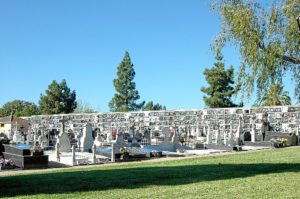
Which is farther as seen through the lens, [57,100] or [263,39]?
[57,100]

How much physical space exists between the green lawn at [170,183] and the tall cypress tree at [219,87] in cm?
3049

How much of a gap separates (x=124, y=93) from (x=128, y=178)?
144 ft

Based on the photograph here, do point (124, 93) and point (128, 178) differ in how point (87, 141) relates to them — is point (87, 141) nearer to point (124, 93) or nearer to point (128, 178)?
point (128, 178)

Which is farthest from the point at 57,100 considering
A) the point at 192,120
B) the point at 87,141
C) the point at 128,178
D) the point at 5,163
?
the point at 128,178

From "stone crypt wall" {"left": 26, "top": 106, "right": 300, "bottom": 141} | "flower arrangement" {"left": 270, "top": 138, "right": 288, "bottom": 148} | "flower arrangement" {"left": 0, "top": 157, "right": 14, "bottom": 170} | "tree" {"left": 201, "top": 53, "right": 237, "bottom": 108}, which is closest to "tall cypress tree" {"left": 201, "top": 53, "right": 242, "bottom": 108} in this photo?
"tree" {"left": 201, "top": 53, "right": 237, "bottom": 108}

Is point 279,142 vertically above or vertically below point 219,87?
below

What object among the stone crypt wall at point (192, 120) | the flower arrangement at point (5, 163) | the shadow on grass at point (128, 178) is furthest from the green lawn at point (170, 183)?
the stone crypt wall at point (192, 120)

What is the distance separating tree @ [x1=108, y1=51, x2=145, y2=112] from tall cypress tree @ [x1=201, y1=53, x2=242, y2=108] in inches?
490

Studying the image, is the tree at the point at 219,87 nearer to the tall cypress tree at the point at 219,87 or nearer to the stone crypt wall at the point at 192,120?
the tall cypress tree at the point at 219,87

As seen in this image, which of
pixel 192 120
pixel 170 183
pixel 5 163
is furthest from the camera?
pixel 192 120

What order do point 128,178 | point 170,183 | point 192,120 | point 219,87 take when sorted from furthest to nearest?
point 219,87 → point 192,120 → point 128,178 → point 170,183

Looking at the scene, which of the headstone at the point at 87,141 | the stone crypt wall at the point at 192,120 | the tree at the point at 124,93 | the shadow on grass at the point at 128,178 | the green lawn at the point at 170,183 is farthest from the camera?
the tree at the point at 124,93

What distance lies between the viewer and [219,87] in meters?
45.6

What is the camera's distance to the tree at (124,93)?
182 ft
